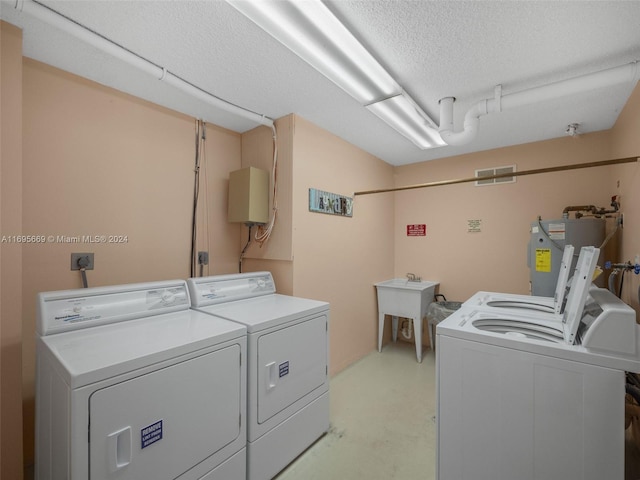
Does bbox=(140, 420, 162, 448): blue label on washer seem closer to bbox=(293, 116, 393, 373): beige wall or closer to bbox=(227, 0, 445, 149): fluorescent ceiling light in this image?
bbox=(293, 116, 393, 373): beige wall

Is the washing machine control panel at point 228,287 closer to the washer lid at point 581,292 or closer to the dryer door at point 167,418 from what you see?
the dryer door at point 167,418

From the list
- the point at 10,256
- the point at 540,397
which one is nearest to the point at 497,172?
the point at 540,397

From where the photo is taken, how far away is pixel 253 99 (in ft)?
7.46

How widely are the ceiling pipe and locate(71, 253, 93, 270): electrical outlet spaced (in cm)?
283

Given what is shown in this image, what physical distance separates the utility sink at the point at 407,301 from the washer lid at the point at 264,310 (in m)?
1.59

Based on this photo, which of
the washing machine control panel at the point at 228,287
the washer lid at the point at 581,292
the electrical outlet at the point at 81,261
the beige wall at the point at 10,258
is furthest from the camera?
the washing machine control panel at the point at 228,287

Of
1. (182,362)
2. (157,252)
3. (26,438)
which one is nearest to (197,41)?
(157,252)

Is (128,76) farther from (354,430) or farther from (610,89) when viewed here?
(610,89)

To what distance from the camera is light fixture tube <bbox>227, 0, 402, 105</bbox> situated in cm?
132

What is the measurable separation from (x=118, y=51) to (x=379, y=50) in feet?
5.02

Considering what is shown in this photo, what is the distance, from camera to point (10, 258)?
1502 mm

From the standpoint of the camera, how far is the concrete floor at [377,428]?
1.78 m

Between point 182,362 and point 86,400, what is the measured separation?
35 cm

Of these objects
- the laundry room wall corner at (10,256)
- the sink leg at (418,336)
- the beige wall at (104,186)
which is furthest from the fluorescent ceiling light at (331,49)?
the sink leg at (418,336)
